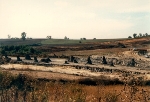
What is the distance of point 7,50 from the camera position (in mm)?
78500

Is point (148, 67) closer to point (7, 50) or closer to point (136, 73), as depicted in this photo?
point (136, 73)

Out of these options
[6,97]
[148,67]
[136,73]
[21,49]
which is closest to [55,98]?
[6,97]

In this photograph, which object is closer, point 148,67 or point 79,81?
point 79,81

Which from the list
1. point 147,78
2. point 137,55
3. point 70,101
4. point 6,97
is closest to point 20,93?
point 6,97

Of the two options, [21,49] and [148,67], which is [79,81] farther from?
[21,49]

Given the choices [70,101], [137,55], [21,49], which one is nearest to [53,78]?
[70,101]

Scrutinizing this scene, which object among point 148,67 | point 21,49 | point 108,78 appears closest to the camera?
point 108,78

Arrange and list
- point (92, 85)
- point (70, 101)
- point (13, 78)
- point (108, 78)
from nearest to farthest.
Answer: point (70, 101) < point (13, 78) < point (92, 85) < point (108, 78)

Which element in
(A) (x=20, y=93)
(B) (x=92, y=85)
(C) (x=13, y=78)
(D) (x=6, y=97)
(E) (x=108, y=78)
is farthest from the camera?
(E) (x=108, y=78)

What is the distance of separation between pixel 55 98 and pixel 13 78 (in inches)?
313

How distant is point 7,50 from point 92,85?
5369cm

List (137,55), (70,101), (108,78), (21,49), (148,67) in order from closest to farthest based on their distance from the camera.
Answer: (70,101) → (108,78) → (148,67) → (137,55) → (21,49)

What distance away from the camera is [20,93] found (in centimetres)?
2347

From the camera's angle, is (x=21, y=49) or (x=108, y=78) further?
(x=21, y=49)
